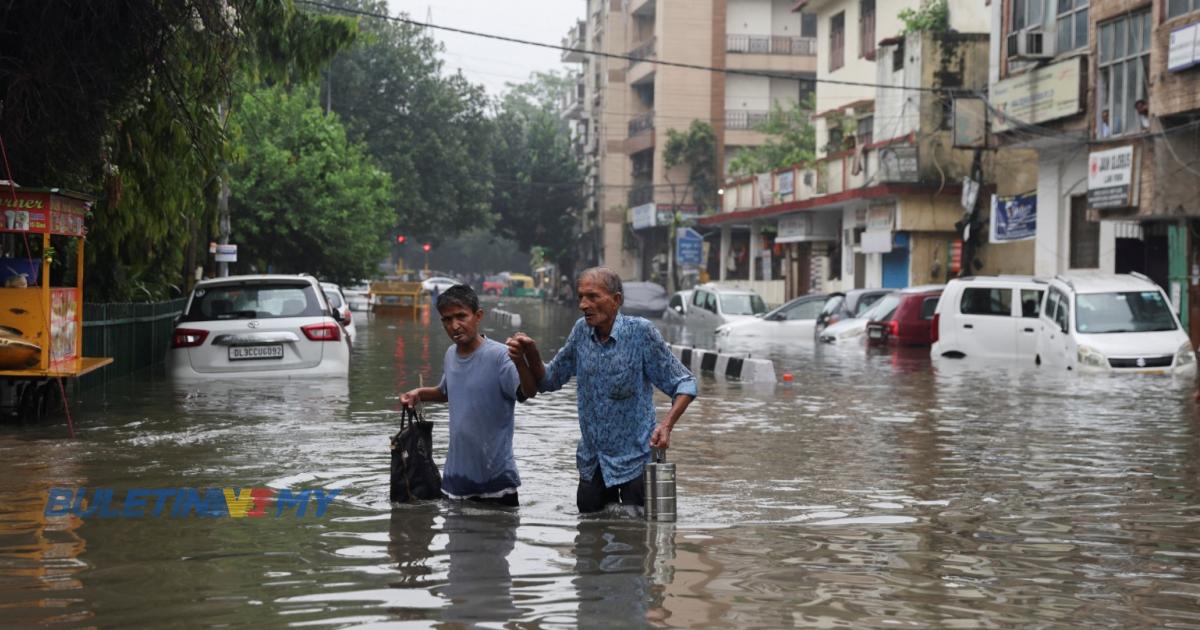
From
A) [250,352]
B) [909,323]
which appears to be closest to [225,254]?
[909,323]

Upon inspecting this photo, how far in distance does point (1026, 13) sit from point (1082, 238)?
498 cm

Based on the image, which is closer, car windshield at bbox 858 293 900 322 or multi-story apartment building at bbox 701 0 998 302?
car windshield at bbox 858 293 900 322

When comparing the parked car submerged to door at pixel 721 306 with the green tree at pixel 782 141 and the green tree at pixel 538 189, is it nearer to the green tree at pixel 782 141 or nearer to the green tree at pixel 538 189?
the green tree at pixel 782 141

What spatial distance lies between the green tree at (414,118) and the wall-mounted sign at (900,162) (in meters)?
30.7

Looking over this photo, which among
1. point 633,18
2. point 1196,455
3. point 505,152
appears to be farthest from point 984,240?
point 505,152

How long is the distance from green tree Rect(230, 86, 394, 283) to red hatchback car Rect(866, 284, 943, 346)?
1597cm

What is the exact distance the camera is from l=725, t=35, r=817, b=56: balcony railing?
68.8 metres

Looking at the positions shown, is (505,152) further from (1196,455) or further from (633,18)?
(1196,455)

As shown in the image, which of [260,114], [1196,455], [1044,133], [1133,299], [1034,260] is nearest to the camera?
[1196,455]

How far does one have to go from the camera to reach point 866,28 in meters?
49.1

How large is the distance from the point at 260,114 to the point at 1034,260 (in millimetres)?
19513

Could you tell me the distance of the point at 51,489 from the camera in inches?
396

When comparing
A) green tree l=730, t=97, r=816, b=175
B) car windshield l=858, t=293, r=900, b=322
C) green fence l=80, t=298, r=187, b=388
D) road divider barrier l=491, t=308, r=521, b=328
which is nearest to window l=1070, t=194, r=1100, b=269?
car windshield l=858, t=293, r=900, b=322

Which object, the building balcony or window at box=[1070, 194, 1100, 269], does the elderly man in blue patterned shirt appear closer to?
window at box=[1070, 194, 1100, 269]
